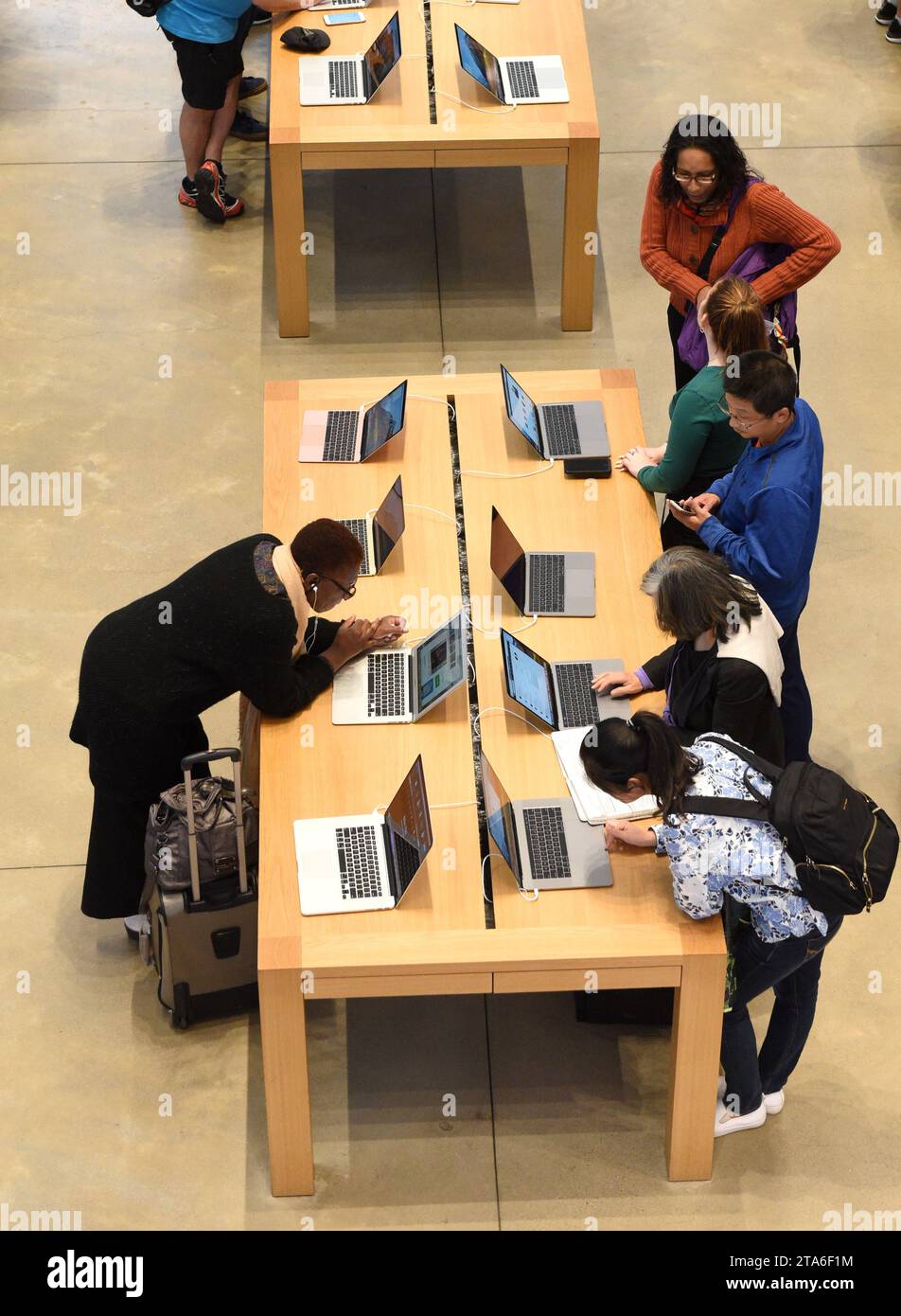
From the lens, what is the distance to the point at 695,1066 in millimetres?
4297

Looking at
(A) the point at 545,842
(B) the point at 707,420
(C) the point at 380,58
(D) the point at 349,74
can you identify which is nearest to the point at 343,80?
(D) the point at 349,74

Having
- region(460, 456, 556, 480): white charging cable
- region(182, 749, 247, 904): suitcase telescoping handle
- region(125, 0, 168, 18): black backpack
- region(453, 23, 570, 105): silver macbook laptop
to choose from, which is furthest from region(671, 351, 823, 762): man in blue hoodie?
region(125, 0, 168, 18): black backpack

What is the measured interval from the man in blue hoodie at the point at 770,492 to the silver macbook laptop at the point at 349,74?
288 centimetres

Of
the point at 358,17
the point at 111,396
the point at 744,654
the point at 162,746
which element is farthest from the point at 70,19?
the point at 744,654

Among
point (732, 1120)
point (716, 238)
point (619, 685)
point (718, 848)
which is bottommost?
point (732, 1120)

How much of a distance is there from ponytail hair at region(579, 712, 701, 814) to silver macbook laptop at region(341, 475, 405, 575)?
1.41 meters

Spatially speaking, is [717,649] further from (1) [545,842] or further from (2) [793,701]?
(2) [793,701]

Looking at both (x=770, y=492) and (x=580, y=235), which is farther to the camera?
(x=580, y=235)

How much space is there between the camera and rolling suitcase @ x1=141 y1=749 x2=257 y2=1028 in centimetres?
448

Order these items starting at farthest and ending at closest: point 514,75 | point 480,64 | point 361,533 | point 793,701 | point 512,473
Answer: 1. point 514,75
2. point 480,64
3. point 512,473
4. point 361,533
5. point 793,701

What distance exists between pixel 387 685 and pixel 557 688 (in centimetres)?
47

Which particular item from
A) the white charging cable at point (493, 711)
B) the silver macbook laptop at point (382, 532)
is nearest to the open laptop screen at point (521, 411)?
the silver macbook laptop at point (382, 532)

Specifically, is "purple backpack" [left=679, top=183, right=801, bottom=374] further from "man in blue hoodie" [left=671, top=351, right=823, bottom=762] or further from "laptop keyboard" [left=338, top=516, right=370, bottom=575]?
"laptop keyboard" [left=338, top=516, right=370, bottom=575]

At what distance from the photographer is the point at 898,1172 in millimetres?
4500
